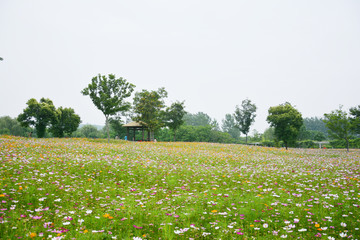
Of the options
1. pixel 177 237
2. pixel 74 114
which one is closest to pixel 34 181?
pixel 177 237

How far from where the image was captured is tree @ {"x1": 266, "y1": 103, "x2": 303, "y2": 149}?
35.3 metres

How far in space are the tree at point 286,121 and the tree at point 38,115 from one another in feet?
159

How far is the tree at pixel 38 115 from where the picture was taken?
1741 inches

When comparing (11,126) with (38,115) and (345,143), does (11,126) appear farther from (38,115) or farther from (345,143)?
(345,143)

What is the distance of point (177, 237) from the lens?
437 centimetres

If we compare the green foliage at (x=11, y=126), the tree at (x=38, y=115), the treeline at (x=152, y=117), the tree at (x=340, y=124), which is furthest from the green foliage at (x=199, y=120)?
the tree at (x=340, y=124)

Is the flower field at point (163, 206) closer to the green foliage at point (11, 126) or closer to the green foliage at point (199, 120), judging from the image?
the green foliage at point (11, 126)

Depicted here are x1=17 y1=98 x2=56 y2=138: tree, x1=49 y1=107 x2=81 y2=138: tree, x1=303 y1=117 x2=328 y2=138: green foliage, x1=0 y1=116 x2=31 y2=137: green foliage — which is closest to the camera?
x1=17 y1=98 x2=56 y2=138: tree

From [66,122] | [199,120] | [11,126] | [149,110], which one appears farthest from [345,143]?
[11,126]

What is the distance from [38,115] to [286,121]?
53360mm

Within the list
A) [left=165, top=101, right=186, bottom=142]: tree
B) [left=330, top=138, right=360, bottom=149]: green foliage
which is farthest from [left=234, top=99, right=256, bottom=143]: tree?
[left=330, top=138, right=360, bottom=149]: green foliage

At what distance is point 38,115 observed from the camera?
44938 millimetres

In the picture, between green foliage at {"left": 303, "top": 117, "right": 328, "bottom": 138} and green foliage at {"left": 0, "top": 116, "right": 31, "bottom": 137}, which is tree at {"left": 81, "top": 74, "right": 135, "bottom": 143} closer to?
green foliage at {"left": 0, "top": 116, "right": 31, "bottom": 137}

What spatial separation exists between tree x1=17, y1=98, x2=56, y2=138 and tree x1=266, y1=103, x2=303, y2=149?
48.4 meters
